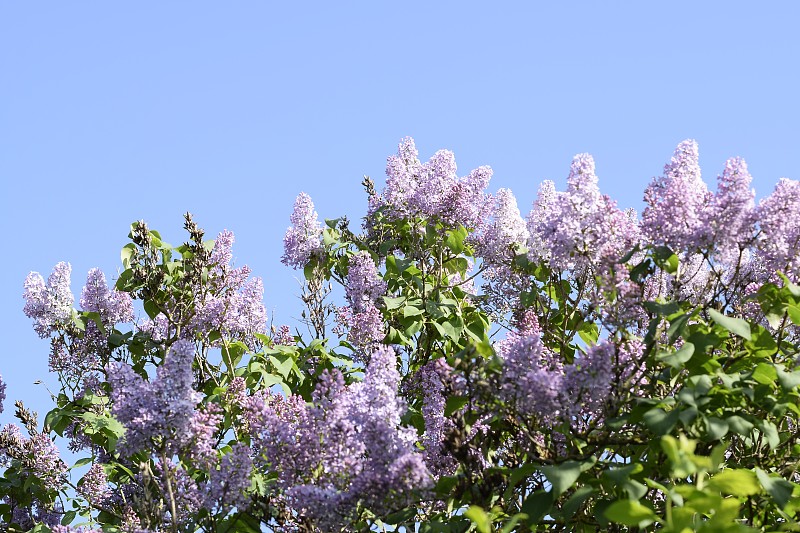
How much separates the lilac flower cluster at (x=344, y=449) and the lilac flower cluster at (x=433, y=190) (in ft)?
9.06

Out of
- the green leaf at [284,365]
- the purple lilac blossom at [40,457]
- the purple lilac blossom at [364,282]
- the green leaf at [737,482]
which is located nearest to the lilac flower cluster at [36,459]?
the purple lilac blossom at [40,457]

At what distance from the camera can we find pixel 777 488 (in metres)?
4.37

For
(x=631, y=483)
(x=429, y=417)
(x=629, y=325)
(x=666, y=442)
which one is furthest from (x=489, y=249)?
(x=666, y=442)

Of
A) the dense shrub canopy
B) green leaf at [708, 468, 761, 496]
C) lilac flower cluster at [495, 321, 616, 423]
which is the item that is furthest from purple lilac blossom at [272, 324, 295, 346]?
green leaf at [708, 468, 761, 496]

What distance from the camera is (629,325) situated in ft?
17.7

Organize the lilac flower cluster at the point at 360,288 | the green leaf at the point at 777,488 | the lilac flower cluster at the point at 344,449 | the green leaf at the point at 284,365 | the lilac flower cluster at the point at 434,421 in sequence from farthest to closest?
the lilac flower cluster at the point at 360,288, the green leaf at the point at 284,365, the lilac flower cluster at the point at 434,421, the lilac flower cluster at the point at 344,449, the green leaf at the point at 777,488

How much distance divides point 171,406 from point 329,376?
2.88 feet

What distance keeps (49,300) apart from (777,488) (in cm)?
623

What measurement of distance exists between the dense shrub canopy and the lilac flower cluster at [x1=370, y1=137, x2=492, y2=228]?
0.08 ft

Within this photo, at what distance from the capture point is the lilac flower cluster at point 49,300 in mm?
8445

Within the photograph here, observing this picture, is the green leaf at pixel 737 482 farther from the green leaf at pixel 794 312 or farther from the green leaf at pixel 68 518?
the green leaf at pixel 68 518

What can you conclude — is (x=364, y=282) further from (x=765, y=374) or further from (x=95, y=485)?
(x=765, y=374)

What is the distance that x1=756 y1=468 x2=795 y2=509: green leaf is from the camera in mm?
4328

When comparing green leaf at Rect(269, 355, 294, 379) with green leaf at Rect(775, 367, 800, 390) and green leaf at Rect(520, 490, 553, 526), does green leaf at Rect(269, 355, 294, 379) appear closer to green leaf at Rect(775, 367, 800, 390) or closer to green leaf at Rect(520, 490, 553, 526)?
green leaf at Rect(520, 490, 553, 526)
